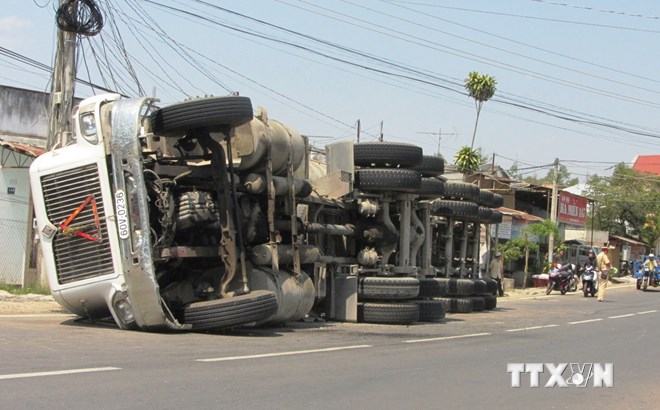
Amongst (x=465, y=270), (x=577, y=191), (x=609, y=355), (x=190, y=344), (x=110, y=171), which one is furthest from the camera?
(x=577, y=191)

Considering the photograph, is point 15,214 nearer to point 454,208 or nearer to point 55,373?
point 454,208

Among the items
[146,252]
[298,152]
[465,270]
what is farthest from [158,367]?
[465,270]

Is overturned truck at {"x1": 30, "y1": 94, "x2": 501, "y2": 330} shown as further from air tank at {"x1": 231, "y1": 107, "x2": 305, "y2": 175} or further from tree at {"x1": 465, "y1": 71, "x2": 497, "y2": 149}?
tree at {"x1": 465, "y1": 71, "x2": 497, "y2": 149}

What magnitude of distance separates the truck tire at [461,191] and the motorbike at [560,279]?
47.6 feet

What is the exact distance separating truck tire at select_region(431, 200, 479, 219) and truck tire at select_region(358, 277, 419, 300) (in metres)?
3.85

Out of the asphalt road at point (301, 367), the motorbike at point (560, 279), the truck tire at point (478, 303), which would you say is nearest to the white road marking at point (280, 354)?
the asphalt road at point (301, 367)

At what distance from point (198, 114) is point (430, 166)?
6.77 m

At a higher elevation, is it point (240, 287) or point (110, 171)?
point (110, 171)

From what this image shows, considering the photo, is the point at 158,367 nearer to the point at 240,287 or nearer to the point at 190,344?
the point at 190,344

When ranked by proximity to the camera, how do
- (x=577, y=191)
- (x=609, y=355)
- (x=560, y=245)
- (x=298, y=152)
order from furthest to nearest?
(x=577, y=191)
(x=560, y=245)
(x=298, y=152)
(x=609, y=355)

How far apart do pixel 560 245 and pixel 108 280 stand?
120ft

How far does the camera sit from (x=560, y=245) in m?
43.8

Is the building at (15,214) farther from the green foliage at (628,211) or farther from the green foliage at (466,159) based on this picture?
the green foliage at (628,211)

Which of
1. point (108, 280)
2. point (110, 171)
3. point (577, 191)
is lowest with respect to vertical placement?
point (108, 280)
